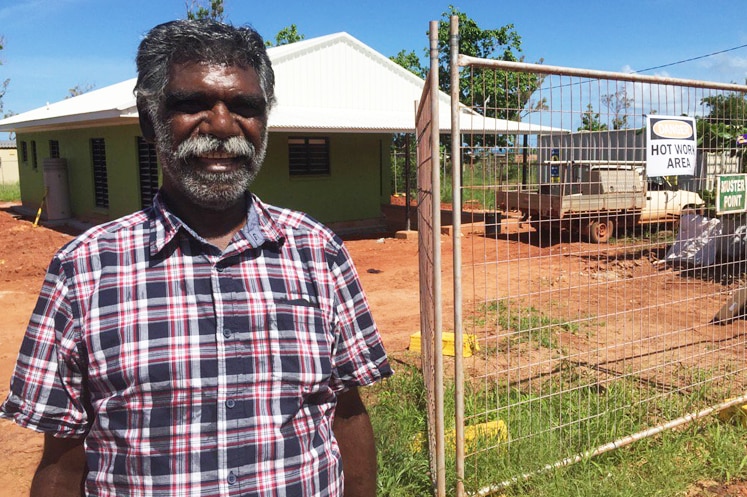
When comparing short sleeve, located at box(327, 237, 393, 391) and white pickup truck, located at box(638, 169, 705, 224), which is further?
white pickup truck, located at box(638, 169, 705, 224)

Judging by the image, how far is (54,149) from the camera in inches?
759

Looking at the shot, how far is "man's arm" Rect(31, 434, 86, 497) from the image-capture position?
1512mm

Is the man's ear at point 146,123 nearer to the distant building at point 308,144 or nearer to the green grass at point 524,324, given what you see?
the green grass at point 524,324

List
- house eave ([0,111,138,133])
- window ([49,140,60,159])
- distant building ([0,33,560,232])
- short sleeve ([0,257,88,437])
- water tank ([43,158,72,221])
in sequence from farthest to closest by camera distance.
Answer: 1. window ([49,140,60,159])
2. water tank ([43,158,72,221])
3. distant building ([0,33,560,232])
4. house eave ([0,111,138,133])
5. short sleeve ([0,257,88,437])

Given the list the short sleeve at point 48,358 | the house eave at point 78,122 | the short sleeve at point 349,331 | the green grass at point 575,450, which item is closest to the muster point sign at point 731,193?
the green grass at point 575,450

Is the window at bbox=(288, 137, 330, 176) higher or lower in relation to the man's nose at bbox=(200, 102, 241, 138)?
higher

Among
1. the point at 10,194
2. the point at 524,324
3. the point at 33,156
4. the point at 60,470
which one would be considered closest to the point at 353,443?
the point at 60,470

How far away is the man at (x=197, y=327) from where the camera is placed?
144 centimetres

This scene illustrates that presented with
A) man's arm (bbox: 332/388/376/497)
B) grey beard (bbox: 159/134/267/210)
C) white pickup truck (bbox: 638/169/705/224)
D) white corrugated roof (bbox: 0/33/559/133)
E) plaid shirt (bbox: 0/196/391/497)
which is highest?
white corrugated roof (bbox: 0/33/559/133)

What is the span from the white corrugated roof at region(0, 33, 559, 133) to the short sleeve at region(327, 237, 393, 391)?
1136 centimetres

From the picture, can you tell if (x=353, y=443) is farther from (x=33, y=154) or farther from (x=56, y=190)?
(x=33, y=154)

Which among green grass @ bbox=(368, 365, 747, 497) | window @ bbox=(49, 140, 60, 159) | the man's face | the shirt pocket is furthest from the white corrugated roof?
the shirt pocket

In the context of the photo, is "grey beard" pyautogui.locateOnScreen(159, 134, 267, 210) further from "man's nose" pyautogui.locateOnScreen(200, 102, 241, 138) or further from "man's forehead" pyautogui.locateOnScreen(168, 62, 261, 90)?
"man's forehead" pyautogui.locateOnScreen(168, 62, 261, 90)

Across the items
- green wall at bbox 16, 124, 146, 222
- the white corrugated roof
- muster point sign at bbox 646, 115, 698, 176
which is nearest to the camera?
muster point sign at bbox 646, 115, 698, 176
